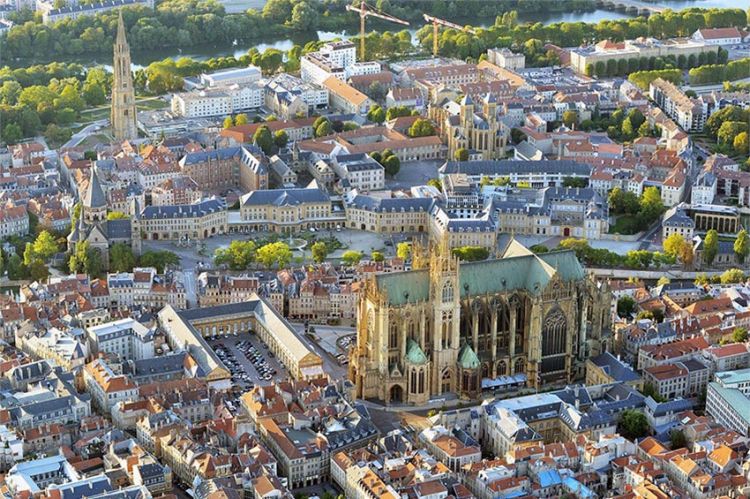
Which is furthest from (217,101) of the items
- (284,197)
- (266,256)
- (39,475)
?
(39,475)

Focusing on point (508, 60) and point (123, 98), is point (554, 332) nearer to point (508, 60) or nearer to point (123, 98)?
point (123, 98)

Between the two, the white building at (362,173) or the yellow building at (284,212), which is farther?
the white building at (362,173)

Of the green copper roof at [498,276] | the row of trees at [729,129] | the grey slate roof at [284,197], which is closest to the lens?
the green copper roof at [498,276]

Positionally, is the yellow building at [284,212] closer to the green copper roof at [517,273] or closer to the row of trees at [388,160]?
the row of trees at [388,160]

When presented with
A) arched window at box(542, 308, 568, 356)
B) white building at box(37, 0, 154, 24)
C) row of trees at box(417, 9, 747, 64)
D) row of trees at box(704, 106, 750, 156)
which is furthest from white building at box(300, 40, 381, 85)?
arched window at box(542, 308, 568, 356)

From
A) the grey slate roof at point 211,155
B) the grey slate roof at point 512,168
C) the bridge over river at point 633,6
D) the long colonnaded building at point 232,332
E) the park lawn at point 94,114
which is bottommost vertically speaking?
the long colonnaded building at point 232,332

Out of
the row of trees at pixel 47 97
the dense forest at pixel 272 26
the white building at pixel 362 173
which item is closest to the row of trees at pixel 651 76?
the dense forest at pixel 272 26
